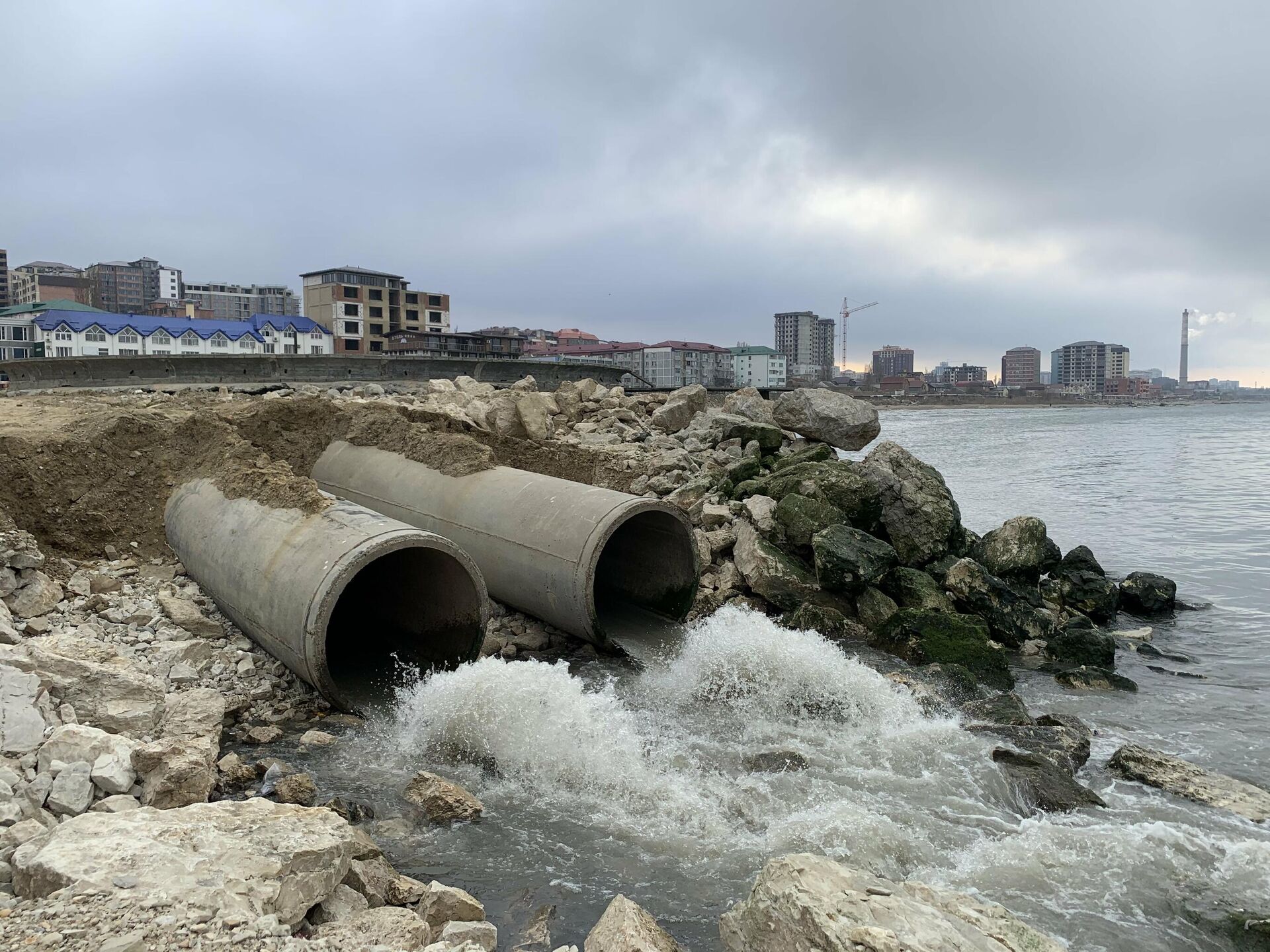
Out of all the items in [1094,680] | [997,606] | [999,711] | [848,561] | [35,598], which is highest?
[35,598]

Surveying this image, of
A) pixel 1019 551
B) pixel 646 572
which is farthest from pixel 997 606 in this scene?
pixel 646 572

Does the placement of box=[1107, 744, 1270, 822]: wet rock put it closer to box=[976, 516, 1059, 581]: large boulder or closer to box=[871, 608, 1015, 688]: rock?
box=[871, 608, 1015, 688]: rock

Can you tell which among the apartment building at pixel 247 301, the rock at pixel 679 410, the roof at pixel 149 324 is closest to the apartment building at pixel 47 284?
the apartment building at pixel 247 301

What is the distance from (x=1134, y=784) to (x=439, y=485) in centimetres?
755

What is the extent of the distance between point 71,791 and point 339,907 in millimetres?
1766

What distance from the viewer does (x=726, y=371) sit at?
121m

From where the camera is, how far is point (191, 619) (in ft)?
25.9

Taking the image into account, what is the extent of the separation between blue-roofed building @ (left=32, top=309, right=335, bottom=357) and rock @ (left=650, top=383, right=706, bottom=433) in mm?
38363

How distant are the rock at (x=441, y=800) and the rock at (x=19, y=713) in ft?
7.28

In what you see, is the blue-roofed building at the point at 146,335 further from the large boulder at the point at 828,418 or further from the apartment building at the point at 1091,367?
the apartment building at the point at 1091,367

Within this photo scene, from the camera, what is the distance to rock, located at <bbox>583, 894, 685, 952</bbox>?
12.7ft

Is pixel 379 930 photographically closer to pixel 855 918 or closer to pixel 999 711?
pixel 855 918

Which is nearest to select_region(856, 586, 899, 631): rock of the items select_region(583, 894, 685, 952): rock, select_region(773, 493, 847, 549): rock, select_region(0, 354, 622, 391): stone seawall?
select_region(773, 493, 847, 549): rock

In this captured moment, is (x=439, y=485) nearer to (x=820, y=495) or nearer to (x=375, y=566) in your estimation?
(x=375, y=566)
